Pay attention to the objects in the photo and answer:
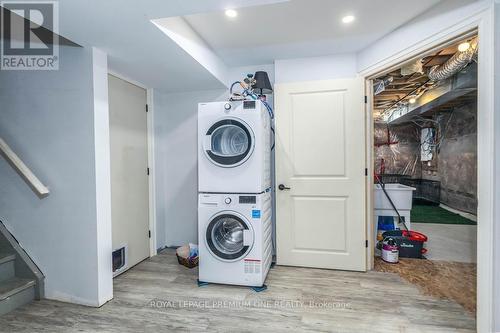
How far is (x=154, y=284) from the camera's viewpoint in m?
2.60

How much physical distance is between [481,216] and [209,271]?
2.19m

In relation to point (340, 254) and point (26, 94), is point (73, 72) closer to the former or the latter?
point (26, 94)

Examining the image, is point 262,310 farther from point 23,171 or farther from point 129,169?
point 23,171

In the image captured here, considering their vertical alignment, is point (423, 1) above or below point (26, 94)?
above

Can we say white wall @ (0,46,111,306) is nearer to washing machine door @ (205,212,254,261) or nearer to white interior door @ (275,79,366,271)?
washing machine door @ (205,212,254,261)

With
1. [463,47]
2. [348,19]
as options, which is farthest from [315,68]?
[463,47]

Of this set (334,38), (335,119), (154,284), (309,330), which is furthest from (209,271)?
(334,38)

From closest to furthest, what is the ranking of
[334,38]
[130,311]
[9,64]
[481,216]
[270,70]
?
[481,216] → [130,311] → [9,64] → [334,38] → [270,70]

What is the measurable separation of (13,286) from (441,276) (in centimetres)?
396

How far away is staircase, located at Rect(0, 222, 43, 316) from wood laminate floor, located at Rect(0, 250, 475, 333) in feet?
0.32

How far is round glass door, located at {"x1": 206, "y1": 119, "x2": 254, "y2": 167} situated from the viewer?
2.49m

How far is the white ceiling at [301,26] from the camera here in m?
2.03

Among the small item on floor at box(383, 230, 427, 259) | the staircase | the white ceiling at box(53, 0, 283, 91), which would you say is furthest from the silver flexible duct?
the staircase

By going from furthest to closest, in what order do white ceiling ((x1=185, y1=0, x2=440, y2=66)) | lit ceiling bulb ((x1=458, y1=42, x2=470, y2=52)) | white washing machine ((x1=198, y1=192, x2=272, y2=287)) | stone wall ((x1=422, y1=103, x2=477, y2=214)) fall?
1. stone wall ((x1=422, y1=103, x2=477, y2=214))
2. lit ceiling bulb ((x1=458, y1=42, x2=470, y2=52))
3. white washing machine ((x1=198, y1=192, x2=272, y2=287))
4. white ceiling ((x1=185, y1=0, x2=440, y2=66))
